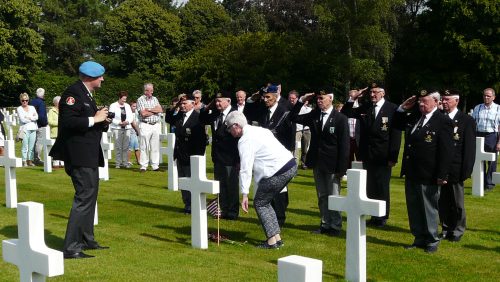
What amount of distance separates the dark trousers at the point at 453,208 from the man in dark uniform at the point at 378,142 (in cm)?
104

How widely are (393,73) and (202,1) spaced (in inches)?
1301

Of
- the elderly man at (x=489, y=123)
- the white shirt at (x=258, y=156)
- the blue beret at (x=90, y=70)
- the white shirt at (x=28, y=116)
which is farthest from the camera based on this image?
the white shirt at (x=28, y=116)

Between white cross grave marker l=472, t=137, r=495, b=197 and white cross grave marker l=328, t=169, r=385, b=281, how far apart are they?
21.6ft

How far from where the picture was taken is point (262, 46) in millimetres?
53719

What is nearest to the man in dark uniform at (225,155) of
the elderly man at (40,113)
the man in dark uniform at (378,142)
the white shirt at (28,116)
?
the man in dark uniform at (378,142)

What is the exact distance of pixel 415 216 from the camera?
334 inches

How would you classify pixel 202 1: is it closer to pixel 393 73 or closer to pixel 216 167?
pixel 393 73

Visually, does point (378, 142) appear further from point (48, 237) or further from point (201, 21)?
point (201, 21)

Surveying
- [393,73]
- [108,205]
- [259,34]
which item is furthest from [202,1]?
[108,205]

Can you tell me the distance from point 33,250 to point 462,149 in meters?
6.25

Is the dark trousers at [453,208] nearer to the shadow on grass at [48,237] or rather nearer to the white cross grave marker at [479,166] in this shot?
the white cross grave marker at [479,166]

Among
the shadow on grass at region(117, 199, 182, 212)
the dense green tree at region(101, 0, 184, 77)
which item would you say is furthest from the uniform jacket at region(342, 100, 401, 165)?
the dense green tree at region(101, 0, 184, 77)

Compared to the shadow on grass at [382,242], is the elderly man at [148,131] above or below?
above

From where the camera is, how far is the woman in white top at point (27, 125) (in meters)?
17.7
